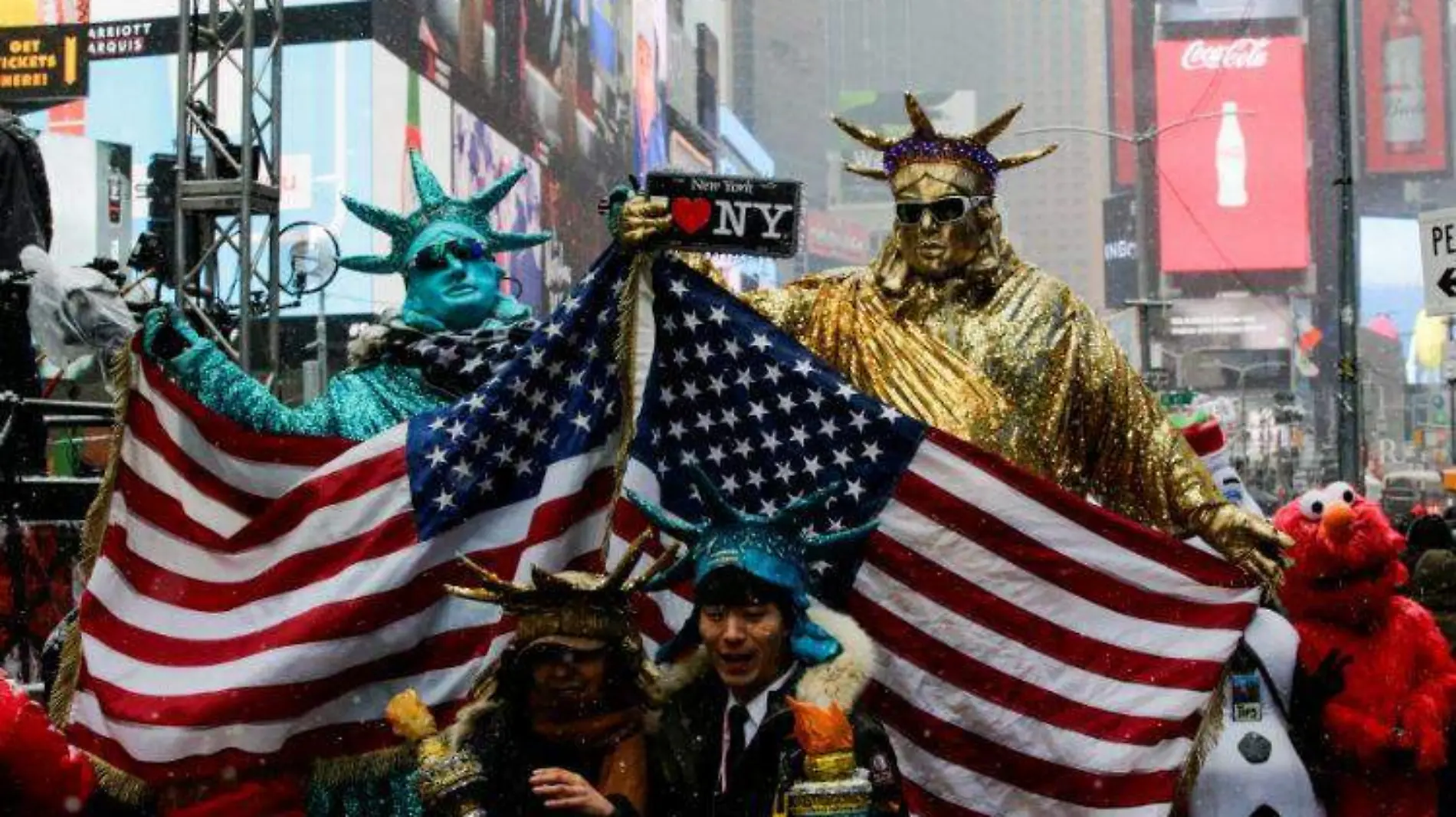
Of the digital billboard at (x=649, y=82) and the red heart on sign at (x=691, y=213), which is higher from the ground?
the digital billboard at (x=649, y=82)

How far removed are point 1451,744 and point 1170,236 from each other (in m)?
96.0

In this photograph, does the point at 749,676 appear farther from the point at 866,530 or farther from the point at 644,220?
the point at 644,220

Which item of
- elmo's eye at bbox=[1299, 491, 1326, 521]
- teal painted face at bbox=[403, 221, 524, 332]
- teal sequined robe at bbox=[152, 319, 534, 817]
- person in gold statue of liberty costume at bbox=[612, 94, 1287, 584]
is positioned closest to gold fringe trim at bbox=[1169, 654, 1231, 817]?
person in gold statue of liberty costume at bbox=[612, 94, 1287, 584]

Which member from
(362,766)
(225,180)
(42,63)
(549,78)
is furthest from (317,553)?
(549,78)

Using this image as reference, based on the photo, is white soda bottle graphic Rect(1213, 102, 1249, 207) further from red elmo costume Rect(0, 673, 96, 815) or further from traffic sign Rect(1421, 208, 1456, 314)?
red elmo costume Rect(0, 673, 96, 815)

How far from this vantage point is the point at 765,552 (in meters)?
4.23

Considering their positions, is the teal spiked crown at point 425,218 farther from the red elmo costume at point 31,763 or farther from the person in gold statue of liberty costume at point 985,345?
the red elmo costume at point 31,763

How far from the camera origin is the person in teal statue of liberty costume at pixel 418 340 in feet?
18.0

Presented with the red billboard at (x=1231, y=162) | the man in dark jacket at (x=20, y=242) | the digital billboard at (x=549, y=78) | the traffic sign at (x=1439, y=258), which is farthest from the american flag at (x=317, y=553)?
the red billboard at (x=1231, y=162)

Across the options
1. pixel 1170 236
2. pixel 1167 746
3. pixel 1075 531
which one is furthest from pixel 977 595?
pixel 1170 236

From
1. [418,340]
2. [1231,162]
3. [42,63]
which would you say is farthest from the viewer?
[1231,162]

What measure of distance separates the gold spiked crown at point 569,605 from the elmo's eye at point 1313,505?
2876mm

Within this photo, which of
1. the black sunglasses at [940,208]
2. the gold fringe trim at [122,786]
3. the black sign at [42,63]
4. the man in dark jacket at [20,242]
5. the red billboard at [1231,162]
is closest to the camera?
the gold fringe trim at [122,786]

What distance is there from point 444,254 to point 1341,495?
121 inches
